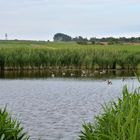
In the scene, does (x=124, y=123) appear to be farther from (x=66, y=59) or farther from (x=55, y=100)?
(x=66, y=59)

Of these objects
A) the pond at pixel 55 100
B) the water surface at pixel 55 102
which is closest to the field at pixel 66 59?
the pond at pixel 55 100

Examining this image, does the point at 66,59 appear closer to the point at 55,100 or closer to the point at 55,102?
the point at 55,100

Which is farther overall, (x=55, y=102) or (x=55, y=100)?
(x=55, y=100)

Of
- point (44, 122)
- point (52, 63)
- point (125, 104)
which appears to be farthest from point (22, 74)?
point (125, 104)

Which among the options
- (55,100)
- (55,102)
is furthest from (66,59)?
(55,102)

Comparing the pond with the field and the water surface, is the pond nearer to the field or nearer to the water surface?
the water surface

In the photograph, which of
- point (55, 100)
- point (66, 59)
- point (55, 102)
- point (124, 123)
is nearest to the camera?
point (124, 123)

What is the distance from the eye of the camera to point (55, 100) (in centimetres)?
3338

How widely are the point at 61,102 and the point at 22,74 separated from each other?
84.0 ft

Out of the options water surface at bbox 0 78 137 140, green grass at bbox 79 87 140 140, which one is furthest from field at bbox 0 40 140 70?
green grass at bbox 79 87 140 140

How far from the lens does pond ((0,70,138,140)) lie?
21.6 meters

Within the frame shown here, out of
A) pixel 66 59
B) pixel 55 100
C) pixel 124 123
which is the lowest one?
pixel 55 100

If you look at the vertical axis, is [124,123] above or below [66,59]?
above

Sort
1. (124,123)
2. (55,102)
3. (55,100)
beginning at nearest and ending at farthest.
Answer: (124,123) → (55,102) → (55,100)
